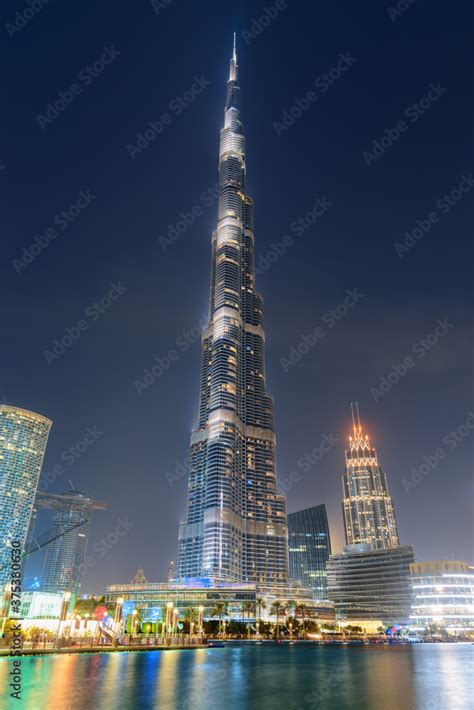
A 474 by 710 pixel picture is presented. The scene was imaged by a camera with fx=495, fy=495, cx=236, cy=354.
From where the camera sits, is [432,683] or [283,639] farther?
→ [283,639]

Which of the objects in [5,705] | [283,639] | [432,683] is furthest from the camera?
[283,639]

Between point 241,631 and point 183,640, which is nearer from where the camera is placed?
point 183,640

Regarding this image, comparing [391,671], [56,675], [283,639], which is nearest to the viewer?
[56,675]

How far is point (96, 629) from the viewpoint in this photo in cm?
9181

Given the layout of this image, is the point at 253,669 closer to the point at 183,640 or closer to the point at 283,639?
the point at 183,640

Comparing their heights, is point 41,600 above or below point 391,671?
above

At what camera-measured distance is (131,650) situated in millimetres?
88938

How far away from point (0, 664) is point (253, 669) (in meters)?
32.6

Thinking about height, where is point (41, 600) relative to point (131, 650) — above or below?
above

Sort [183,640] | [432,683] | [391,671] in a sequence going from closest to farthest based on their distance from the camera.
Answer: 1. [432,683]
2. [391,671]
3. [183,640]

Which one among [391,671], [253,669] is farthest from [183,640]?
[391,671]

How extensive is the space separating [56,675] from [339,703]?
26.8 metres

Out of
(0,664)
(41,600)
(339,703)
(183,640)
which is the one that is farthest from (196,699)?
(41,600)

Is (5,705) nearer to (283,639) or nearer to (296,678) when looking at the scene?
(296,678)
